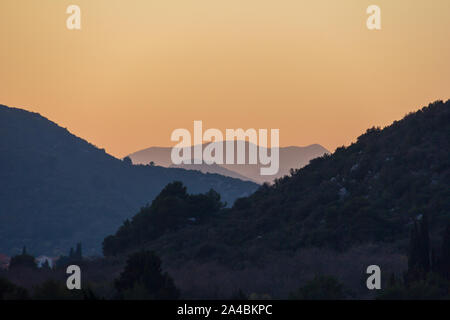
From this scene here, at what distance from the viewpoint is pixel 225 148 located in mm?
146750

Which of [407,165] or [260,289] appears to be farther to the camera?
[407,165]

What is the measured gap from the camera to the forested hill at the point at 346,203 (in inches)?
2347

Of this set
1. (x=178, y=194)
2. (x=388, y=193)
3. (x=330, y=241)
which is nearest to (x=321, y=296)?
(x=330, y=241)

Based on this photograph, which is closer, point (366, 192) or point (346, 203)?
point (346, 203)

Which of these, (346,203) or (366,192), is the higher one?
(366,192)

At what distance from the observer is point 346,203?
64.1 metres

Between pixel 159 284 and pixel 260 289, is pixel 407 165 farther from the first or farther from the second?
pixel 159 284

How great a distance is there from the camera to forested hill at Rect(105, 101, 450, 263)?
59625 millimetres

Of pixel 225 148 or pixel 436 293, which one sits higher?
pixel 225 148

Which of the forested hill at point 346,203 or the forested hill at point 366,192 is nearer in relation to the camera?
the forested hill at point 346,203

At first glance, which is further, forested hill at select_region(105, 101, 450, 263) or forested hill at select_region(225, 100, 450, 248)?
forested hill at select_region(225, 100, 450, 248)
